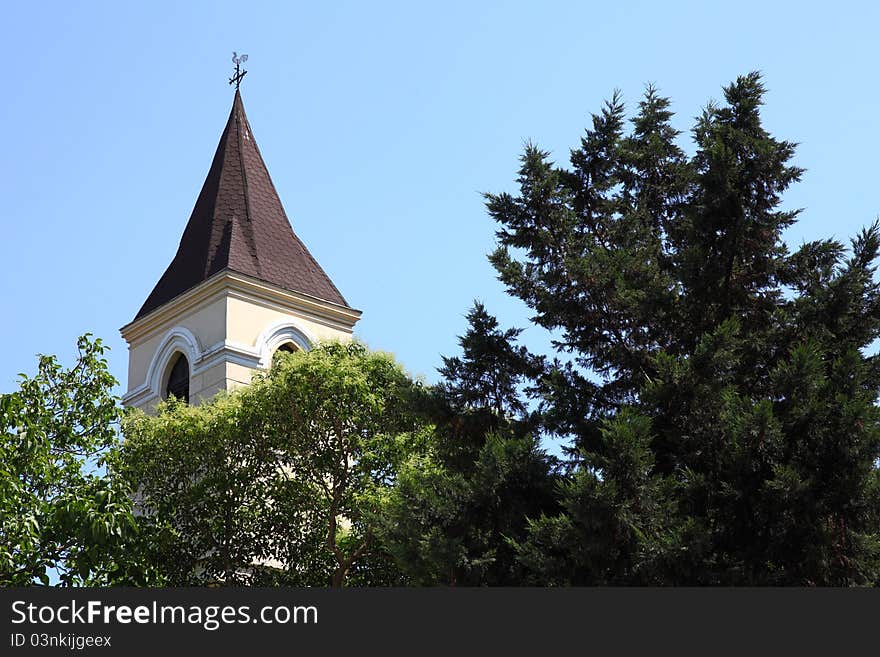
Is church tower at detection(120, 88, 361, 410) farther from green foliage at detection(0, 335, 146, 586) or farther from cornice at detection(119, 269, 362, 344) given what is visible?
green foliage at detection(0, 335, 146, 586)

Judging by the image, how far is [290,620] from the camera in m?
8.12

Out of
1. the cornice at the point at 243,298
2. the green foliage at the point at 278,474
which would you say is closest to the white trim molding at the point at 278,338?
the cornice at the point at 243,298

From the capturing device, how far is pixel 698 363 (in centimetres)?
1318

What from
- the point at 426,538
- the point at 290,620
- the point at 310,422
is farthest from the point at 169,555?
the point at 290,620

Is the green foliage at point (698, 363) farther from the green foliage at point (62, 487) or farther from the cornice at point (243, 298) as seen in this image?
the cornice at point (243, 298)

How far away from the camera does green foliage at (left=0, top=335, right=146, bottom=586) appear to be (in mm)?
15305

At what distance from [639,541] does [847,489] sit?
6.67ft

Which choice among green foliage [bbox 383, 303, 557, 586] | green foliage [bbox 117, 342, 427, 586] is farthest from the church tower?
green foliage [bbox 383, 303, 557, 586]

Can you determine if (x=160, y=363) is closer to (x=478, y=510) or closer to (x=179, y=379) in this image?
(x=179, y=379)

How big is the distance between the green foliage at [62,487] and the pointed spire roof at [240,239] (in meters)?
13.8

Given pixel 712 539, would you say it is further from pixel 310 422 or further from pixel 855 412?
pixel 310 422

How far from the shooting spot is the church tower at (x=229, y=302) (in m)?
30.6

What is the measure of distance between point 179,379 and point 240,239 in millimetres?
3729

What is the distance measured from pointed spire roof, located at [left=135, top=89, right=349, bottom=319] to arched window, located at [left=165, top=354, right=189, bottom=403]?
1.67m
